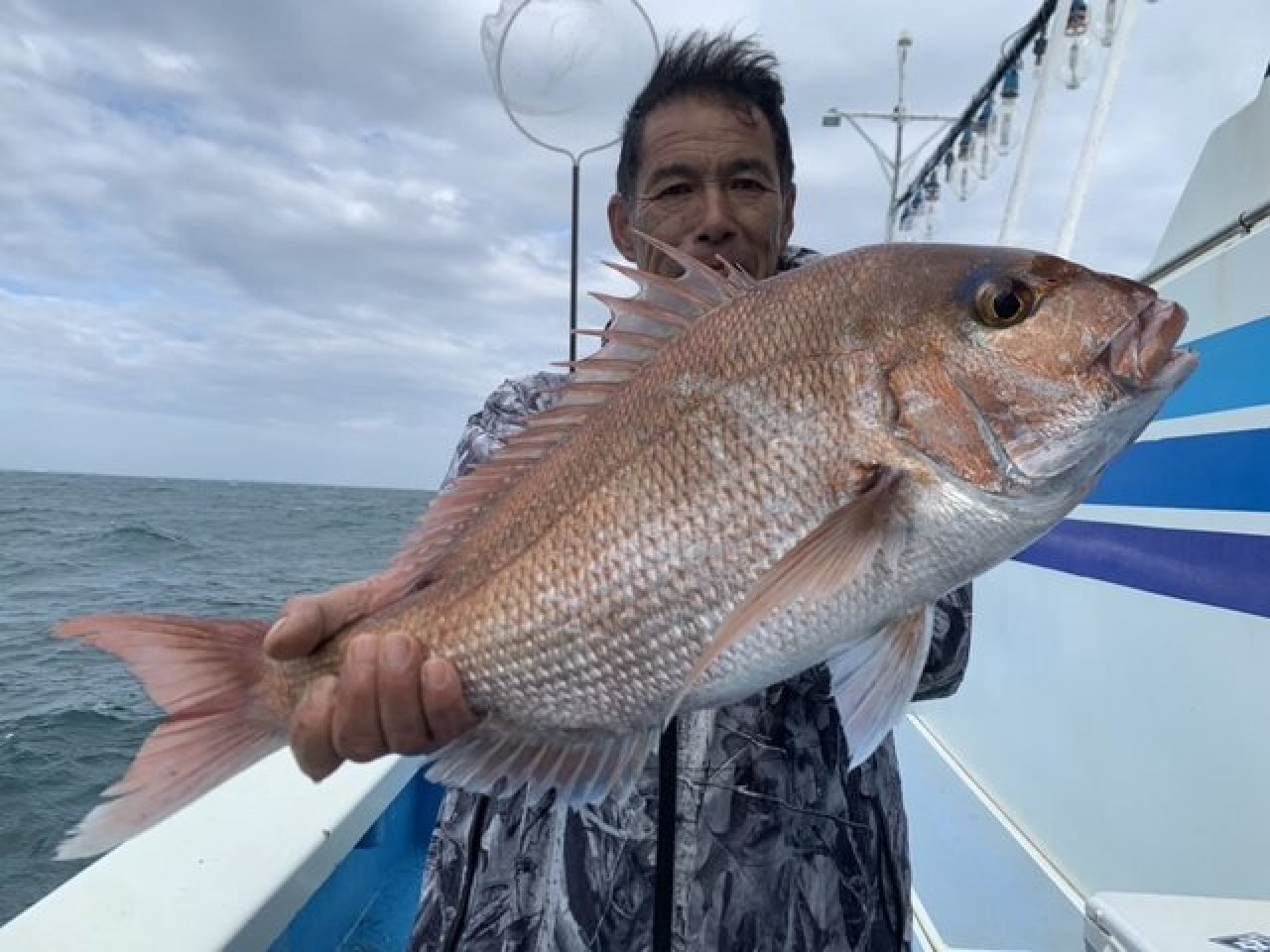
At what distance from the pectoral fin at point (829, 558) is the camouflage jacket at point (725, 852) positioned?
487 millimetres

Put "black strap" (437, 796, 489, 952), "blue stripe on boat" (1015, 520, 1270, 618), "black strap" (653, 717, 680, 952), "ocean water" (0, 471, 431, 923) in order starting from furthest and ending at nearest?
"ocean water" (0, 471, 431, 923), "blue stripe on boat" (1015, 520, 1270, 618), "black strap" (437, 796, 489, 952), "black strap" (653, 717, 680, 952)

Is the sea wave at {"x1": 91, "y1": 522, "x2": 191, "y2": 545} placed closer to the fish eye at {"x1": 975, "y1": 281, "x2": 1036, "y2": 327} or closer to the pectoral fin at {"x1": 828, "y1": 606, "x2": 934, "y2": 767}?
the pectoral fin at {"x1": 828, "y1": 606, "x2": 934, "y2": 767}

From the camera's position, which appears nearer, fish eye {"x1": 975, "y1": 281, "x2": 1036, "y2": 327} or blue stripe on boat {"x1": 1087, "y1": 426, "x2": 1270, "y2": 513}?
fish eye {"x1": 975, "y1": 281, "x2": 1036, "y2": 327}

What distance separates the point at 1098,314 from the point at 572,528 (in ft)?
2.35

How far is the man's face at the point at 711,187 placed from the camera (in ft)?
6.09

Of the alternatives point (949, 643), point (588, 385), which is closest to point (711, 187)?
point (588, 385)

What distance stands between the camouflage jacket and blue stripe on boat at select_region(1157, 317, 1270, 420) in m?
1.29

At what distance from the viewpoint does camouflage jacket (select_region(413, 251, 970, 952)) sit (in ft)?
4.83

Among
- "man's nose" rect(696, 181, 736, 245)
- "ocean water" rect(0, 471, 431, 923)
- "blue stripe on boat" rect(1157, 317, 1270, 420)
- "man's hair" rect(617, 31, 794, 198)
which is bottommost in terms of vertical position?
"ocean water" rect(0, 471, 431, 923)

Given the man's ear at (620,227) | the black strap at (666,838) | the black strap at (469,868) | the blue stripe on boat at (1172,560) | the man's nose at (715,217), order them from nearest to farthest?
the black strap at (666,838) < the black strap at (469,868) < the man's nose at (715,217) < the man's ear at (620,227) < the blue stripe on boat at (1172,560)

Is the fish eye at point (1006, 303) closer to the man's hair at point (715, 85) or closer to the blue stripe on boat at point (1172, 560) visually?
the man's hair at point (715, 85)

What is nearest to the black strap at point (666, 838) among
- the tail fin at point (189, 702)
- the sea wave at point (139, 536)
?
the tail fin at point (189, 702)

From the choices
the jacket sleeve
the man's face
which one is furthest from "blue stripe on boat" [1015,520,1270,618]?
the man's face

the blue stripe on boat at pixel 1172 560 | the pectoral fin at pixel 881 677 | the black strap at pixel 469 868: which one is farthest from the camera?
the blue stripe on boat at pixel 1172 560
